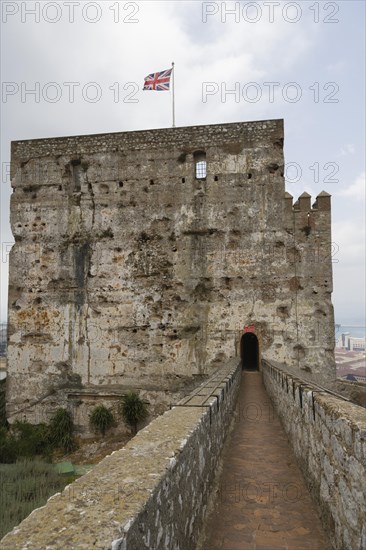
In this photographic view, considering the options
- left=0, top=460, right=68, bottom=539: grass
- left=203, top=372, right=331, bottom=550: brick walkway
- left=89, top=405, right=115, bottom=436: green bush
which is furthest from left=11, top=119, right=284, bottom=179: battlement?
left=203, top=372, right=331, bottom=550: brick walkway

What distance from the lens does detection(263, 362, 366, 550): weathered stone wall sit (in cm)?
308

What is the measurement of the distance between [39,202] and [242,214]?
32.0 ft

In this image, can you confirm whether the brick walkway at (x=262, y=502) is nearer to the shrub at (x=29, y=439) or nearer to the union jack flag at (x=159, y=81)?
the shrub at (x=29, y=439)

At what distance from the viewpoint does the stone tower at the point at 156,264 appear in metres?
17.7

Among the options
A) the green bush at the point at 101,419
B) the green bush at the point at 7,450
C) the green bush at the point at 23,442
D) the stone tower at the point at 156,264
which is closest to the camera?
the green bush at the point at 7,450

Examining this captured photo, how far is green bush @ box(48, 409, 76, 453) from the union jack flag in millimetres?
14887

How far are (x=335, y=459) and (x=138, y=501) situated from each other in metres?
2.28

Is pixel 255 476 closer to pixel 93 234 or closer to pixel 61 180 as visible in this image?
pixel 93 234

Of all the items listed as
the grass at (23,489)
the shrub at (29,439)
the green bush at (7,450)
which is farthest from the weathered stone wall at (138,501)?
the green bush at (7,450)

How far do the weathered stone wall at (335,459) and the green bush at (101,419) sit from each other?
13552 mm

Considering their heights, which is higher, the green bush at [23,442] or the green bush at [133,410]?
the green bush at [133,410]

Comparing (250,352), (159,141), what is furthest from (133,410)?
(159,141)

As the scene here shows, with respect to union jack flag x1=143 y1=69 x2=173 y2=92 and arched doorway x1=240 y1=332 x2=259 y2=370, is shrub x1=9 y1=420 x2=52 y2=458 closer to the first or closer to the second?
arched doorway x1=240 y1=332 x2=259 y2=370

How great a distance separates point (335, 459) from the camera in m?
3.79
